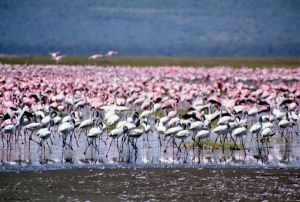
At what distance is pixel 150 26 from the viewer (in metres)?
92.1

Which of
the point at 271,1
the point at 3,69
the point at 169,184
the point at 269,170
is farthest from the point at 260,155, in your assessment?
the point at 271,1

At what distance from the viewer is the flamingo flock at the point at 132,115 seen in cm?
1731

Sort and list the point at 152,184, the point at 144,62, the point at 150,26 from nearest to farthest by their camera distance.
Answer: the point at 152,184
the point at 144,62
the point at 150,26

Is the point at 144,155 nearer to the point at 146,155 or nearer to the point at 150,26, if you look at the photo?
the point at 146,155

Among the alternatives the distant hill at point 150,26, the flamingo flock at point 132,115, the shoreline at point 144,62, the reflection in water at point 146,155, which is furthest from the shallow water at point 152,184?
the distant hill at point 150,26

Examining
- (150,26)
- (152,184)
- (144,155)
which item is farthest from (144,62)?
(152,184)

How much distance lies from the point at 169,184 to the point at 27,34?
8156 cm

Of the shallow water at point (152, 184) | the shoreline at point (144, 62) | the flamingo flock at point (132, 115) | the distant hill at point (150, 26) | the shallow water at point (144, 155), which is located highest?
the distant hill at point (150, 26)

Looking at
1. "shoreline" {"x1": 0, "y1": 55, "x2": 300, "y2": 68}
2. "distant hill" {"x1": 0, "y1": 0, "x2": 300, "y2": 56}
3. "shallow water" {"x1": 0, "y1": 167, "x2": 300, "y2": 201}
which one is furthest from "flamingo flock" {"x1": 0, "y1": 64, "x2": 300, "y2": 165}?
"distant hill" {"x1": 0, "y1": 0, "x2": 300, "y2": 56}

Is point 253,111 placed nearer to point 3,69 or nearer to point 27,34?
point 3,69

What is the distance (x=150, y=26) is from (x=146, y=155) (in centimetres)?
7595

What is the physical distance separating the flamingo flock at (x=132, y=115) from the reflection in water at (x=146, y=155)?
118 millimetres

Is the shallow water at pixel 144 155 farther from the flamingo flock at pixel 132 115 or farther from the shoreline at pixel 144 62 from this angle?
the shoreline at pixel 144 62

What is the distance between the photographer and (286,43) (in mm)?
95812
